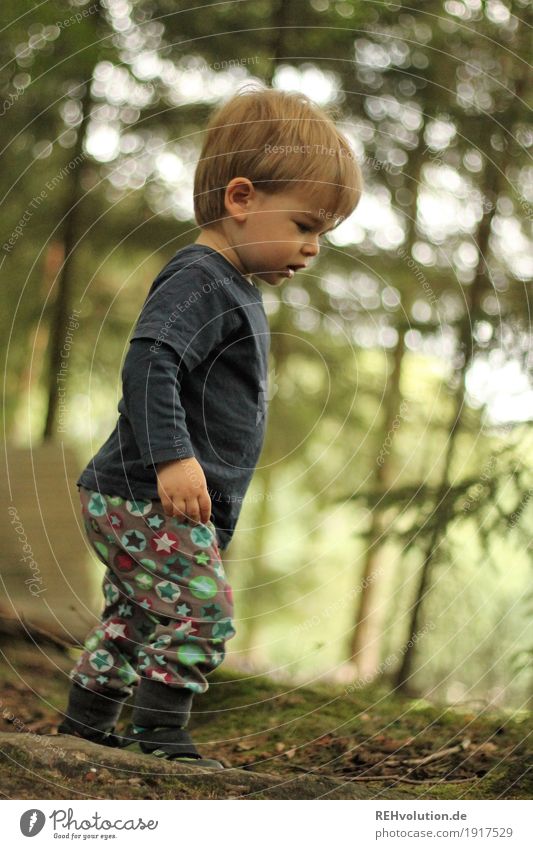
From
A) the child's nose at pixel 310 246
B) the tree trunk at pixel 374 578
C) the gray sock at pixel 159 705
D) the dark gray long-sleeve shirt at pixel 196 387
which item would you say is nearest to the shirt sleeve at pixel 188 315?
the dark gray long-sleeve shirt at pixel 196 387

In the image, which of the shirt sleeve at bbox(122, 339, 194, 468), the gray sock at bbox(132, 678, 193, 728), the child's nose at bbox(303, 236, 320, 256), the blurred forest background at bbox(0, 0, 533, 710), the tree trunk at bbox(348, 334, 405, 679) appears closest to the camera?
the shirt sleeve at bbox(122, 339, 194, 468)

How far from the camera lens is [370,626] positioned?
508cm

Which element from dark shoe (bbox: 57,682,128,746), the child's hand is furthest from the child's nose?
dark shoe (bbox: 57,682,128,746)

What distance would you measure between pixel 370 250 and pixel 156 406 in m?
2.28

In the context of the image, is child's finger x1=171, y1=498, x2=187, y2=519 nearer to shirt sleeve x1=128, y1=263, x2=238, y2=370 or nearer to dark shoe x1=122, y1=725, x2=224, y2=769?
shirt sleeve x1=128, y1=263, x2=238, y2=370

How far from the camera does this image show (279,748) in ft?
9.16

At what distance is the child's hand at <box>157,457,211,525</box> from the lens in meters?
1.98

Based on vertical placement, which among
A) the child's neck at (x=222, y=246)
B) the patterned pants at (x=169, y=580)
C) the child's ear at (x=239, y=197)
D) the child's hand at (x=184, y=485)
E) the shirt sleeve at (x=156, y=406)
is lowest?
the patterned pants at (x=169, y=580)

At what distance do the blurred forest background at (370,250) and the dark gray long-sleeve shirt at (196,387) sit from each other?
1.15m

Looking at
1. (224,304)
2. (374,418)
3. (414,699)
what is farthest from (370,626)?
(224,304)

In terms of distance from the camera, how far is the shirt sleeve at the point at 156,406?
1978 millimetres

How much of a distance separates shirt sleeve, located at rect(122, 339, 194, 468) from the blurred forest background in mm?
1353

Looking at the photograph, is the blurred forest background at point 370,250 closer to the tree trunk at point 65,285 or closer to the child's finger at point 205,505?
the tree trunk at point 65,285
